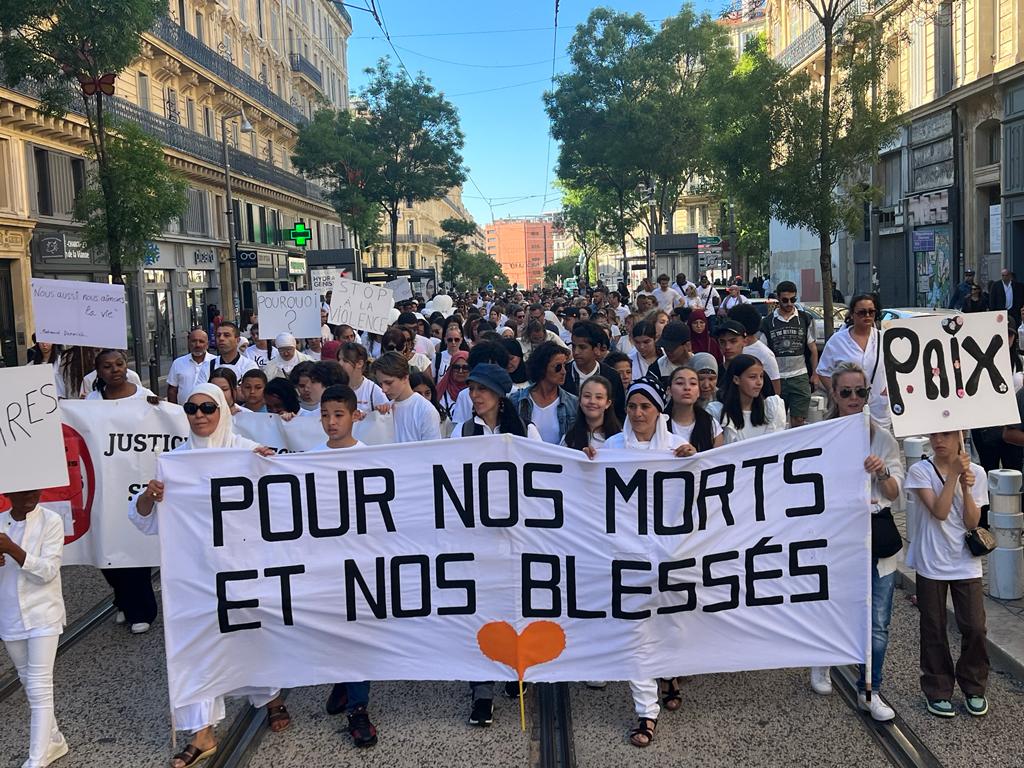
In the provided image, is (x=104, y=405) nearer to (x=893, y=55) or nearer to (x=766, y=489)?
(x=766, y=489)

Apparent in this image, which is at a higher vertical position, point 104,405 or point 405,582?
point 104,405

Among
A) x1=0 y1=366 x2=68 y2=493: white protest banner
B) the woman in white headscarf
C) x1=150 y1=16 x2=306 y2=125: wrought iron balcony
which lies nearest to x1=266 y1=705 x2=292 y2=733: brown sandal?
the woman in white headscarf

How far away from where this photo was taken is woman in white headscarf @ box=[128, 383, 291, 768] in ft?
15.6

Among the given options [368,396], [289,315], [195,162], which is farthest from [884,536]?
[195,162]

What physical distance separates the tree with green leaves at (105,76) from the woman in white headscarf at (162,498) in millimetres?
13349

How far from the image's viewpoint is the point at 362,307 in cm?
1209

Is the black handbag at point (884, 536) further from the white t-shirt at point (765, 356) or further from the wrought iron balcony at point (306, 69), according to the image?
the wrought iron balcony at point (306, 69)

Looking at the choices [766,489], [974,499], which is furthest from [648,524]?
[974,499]

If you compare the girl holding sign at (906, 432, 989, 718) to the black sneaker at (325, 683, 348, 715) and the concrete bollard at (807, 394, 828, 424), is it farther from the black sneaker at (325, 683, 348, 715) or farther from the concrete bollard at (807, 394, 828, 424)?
the concrete bollard at (807, 394, 828, 424)

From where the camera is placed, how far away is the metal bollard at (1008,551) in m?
6.32

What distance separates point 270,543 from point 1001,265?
2417 cm

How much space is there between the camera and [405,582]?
5020mm

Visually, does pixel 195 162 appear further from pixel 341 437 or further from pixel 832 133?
pixel 341 437

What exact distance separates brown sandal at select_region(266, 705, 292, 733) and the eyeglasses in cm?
314
